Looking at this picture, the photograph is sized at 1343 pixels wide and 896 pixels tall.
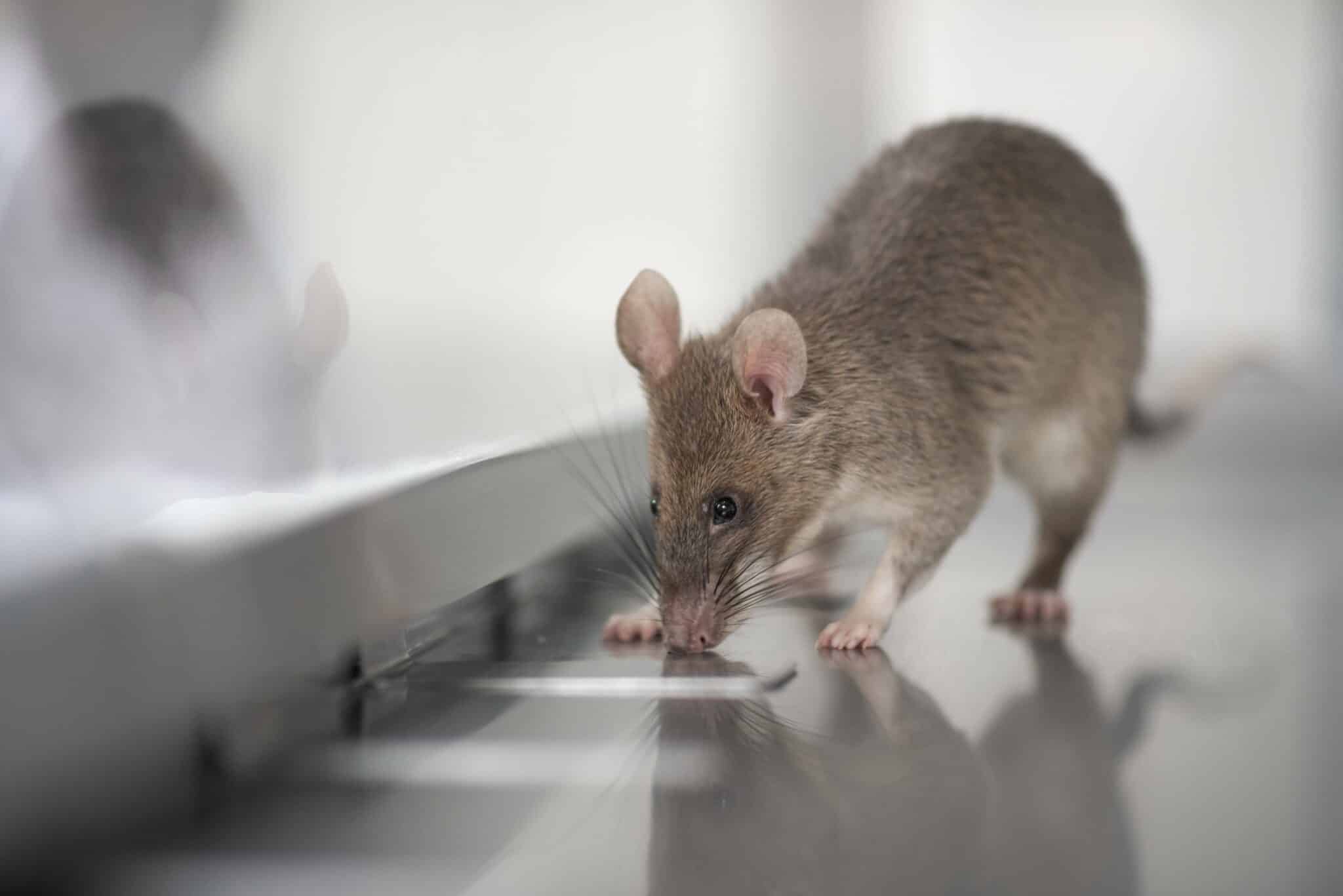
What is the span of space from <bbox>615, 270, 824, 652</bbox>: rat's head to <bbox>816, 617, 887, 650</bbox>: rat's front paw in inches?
5.5

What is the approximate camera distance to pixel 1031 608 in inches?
105

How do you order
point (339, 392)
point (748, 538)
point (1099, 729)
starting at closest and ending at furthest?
point (1099, 729) → point (339, 392) → point (748, 538)

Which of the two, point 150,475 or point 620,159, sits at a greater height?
point 620,159

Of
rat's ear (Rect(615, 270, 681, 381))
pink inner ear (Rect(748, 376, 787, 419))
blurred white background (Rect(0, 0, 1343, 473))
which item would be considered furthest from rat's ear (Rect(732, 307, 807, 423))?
blurred white background (Rect(0, 0, 1343, 473))

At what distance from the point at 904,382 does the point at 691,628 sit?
0.67m

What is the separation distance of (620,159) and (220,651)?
2037 mm

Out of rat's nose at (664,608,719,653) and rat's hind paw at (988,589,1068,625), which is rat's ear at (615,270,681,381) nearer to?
rat's nose at (664,608,719,653)

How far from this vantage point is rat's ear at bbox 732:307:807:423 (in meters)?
2.15

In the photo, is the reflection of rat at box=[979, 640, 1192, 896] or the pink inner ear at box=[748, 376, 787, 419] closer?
the reflection of rat at box=[979, 640, 1192, 896]

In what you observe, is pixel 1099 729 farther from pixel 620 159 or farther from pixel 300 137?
pixel 620 159

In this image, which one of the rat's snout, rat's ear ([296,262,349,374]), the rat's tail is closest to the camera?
rat's ear ([296,262,349,374])

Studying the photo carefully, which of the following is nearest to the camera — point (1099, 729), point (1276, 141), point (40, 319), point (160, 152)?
point (40, 319)

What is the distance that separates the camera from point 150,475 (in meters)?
1.42

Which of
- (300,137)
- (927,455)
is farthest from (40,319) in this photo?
(927,455)
